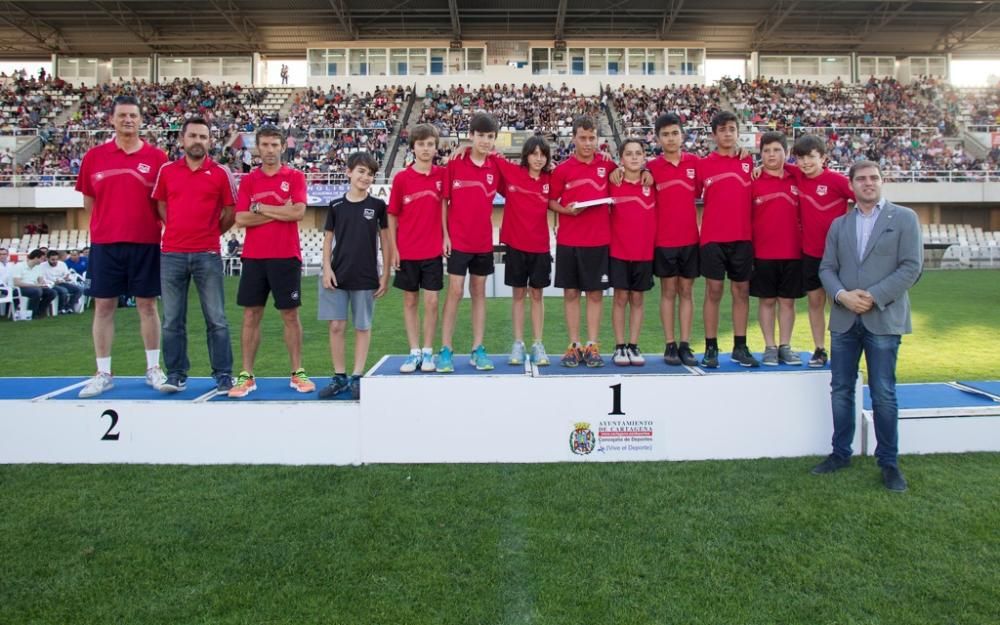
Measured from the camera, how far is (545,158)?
200 inches

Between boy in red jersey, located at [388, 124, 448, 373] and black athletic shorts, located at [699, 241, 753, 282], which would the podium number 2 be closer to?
boy in red jersey, located at [388, 124, 448, 373]

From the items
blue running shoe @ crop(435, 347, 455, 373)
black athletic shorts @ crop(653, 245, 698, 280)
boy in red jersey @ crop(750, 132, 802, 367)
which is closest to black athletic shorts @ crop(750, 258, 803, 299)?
boy in red jersey @ crop(750, 132, 802, 367)

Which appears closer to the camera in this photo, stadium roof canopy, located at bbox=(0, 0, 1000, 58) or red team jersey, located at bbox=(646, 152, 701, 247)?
red team jersey, located at bbox=(646, 152, 701, 247)

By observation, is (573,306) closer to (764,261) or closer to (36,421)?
(764,261)

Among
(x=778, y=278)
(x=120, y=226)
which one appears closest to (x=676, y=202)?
(x=778, y=278)

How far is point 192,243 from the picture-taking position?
15.9 feet

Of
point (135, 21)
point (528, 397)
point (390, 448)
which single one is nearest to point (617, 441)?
point (528, 397)

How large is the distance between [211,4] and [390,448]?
3373 centimetres

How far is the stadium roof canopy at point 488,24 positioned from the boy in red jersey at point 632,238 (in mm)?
29154

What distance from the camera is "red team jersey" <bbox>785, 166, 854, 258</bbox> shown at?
16.5ft

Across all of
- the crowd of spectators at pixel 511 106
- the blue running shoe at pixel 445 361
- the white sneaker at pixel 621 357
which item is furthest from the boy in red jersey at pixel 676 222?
the crowd of spectators at pixel 511 106

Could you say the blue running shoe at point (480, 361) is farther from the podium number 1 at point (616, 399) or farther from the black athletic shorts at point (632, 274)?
the black athletic shorts at point (632, 274)

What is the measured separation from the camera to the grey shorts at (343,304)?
4.89 m

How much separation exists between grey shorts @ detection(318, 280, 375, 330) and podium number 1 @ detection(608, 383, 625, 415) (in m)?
1.80
